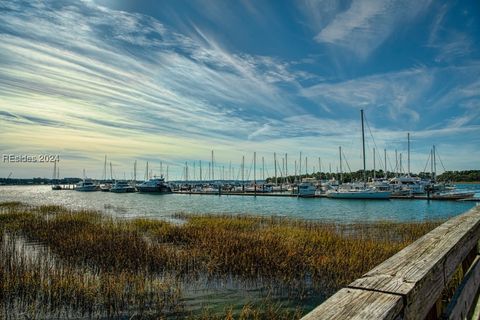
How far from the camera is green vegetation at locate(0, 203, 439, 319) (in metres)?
8.05

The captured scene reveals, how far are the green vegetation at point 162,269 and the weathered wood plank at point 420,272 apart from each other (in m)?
Result: 4.50

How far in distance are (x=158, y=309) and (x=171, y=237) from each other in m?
9.03

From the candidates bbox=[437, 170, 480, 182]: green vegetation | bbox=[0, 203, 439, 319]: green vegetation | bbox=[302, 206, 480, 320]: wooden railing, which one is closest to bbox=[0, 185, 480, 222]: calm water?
bbox=[0, 203, 439, 319]: green vegetation

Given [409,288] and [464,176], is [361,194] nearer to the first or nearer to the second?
[409,288]

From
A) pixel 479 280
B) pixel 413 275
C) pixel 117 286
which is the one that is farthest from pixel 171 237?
pixel 413 275

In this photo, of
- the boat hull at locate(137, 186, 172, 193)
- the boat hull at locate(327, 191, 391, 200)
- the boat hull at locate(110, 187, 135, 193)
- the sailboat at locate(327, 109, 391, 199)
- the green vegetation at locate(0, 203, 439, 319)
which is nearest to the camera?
the green vegetation at locate(0, 203, 439, 319)

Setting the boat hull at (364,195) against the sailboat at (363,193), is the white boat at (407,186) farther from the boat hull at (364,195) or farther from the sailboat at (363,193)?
the boat hull at (364,195)

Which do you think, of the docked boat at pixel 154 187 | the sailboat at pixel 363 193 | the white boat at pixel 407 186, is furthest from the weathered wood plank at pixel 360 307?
the docked boat at pixel 154 187

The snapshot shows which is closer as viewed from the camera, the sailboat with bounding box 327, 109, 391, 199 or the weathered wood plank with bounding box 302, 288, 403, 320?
the weathered wood plank with bounding box 302, 288, 403, 320

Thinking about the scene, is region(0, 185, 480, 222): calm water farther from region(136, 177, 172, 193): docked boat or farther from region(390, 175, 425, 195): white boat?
region(136, 177, 172, 193): docked boat

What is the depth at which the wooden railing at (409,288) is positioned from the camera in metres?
1.28

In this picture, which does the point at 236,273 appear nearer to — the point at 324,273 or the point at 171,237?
the point at 324,273

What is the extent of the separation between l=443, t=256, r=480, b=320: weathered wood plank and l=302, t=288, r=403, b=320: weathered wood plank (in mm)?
1259

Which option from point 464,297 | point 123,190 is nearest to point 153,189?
point 123,190
